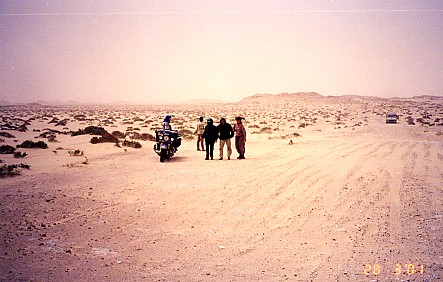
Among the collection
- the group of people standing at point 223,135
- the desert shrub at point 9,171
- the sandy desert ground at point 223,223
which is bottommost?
the sandy desert ground at point 223,223

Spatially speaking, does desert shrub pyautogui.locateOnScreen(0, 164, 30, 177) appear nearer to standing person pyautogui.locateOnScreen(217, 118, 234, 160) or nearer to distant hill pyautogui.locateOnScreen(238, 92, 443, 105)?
standing person pyautogui.locateOnScreen(217, 118, 234, 160)

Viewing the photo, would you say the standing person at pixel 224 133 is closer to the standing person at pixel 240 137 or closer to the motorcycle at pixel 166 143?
the standing person at pixel 240 137

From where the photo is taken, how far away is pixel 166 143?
583 inches

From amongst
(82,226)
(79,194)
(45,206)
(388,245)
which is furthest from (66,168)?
(388,245)

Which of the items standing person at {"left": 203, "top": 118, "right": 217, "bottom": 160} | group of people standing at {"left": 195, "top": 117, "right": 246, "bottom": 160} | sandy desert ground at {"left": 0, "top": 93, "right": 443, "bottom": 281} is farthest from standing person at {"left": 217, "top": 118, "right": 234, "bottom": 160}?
sandy desert ground at {"left": 0, "top": 93, "right": 443, "bottom": 281}

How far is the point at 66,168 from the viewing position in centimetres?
1249

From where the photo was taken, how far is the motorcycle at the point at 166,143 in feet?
47.9

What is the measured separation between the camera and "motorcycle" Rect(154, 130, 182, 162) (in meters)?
14.6
